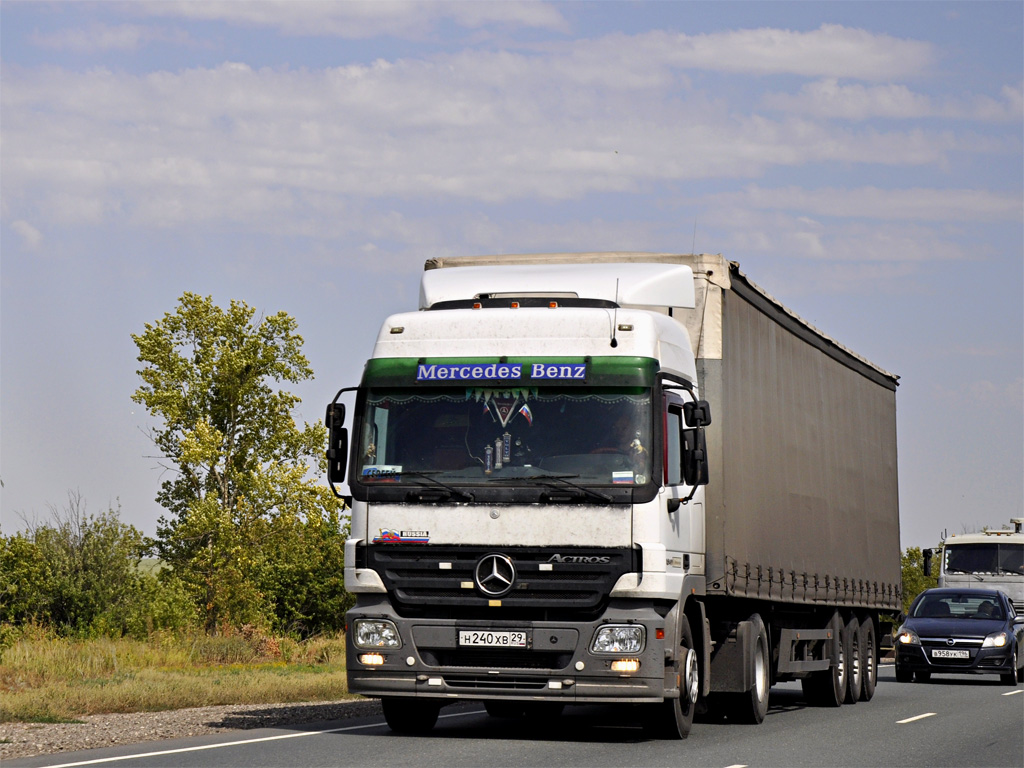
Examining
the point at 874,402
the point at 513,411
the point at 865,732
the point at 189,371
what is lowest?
the point at 865,732

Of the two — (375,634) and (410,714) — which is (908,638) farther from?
(375,634)

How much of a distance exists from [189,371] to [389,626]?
31644mm

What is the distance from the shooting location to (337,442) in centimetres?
1245

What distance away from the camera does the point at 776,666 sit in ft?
52.5

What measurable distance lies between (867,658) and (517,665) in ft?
32.1

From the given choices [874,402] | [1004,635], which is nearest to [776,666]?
[874,402]

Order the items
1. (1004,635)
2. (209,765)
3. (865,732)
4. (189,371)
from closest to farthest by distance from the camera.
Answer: (209,765) → (865,732) → (1004,635) → (189,371)

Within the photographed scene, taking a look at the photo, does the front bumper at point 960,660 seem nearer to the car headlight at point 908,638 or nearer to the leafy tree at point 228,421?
the car headlight at point 908,638

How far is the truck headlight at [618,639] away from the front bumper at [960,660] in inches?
583

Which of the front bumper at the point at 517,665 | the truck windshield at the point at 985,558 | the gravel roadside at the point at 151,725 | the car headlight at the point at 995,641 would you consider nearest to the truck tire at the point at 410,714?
the front bumper at the point at 517,665

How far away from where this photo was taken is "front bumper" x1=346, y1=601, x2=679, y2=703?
11.8 meters

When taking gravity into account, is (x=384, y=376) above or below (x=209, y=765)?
above

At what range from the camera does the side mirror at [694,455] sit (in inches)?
481

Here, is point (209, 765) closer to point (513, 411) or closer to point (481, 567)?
point (481, 567)
